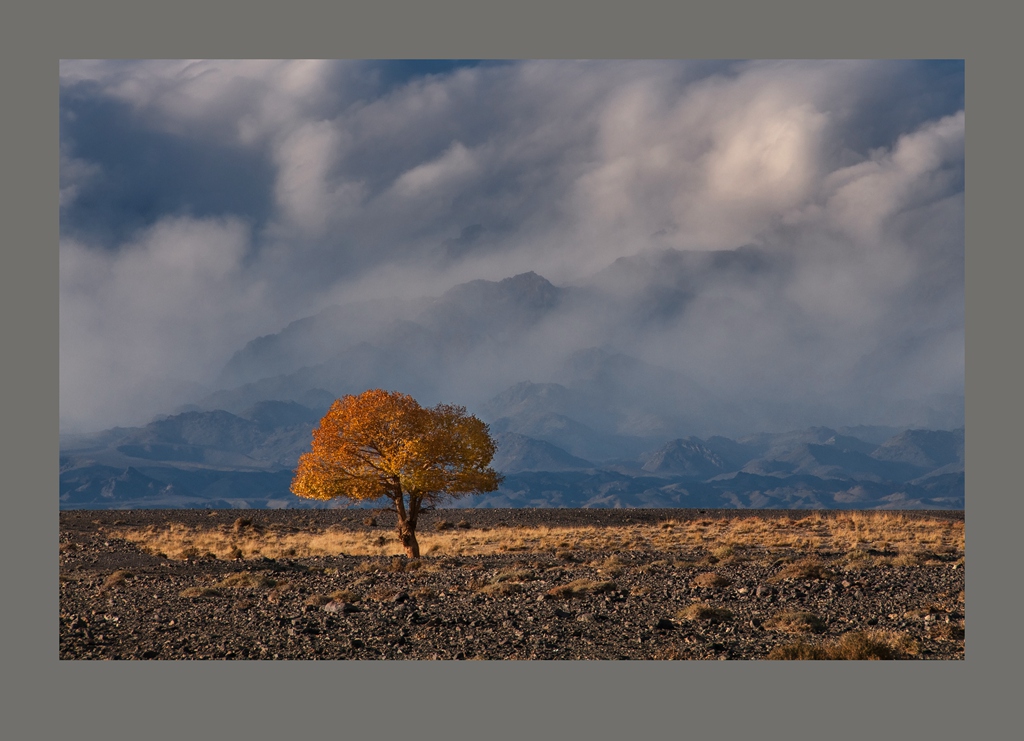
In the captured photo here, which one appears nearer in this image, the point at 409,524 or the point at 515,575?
the point at 515,575

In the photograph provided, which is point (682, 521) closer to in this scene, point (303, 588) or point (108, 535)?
point (108, 535)

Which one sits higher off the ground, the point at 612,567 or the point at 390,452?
the point at 390,452

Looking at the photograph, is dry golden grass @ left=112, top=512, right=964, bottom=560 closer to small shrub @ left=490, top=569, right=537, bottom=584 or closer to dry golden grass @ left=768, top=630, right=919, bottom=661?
small shrub @ left=490, top=569, right=537, bottom=584

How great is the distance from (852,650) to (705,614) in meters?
4.11

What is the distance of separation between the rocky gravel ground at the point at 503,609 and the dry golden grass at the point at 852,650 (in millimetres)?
180

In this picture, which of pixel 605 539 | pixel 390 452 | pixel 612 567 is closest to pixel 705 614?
pixel 612 567

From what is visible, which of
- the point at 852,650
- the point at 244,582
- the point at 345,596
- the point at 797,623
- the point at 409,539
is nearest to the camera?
the point at 852,650

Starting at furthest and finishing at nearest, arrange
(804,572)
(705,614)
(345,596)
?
(804,572) < (345,596) < (705,614)

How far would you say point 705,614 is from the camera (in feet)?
68.2

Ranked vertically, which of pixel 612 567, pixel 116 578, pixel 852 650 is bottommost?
pixel 612 567

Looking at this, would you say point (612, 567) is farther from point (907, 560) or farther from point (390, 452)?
point (390, 452)

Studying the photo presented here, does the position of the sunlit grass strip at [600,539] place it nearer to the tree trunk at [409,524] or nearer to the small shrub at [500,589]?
the tree trunk at [409,524]

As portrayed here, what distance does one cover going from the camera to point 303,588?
88.0ft

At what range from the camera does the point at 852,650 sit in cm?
1727
